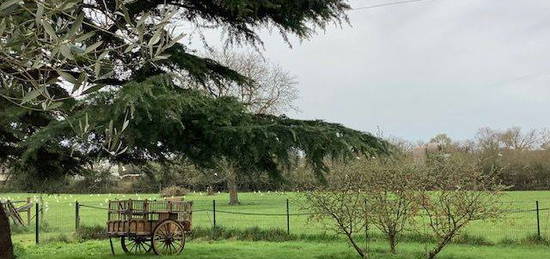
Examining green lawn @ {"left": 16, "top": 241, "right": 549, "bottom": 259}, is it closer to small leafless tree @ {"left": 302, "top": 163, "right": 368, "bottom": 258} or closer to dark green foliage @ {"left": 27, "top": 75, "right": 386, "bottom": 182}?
small leafless tree @ {"left": 302, "top": 163, "right": 368, "bottom": 258}

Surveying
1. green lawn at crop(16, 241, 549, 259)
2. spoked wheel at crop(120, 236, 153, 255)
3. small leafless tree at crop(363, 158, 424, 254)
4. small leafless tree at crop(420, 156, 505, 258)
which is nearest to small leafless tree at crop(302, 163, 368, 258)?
small leafless tree at crop(363, 158, 424, 254)

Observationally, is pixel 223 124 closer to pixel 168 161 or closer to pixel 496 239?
pixel 168 161

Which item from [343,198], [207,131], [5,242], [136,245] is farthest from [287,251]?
[207,131]

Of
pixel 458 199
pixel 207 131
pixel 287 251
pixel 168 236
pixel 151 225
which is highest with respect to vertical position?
pixel 207 131

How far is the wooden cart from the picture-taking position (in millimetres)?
12741

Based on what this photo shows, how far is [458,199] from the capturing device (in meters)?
10.5

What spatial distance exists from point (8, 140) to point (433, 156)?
840cm

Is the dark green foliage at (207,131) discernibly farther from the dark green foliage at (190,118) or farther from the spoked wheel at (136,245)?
the spoked wheel at (136,245)

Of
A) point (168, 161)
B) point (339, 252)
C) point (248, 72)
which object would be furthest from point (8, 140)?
point (248, 72)

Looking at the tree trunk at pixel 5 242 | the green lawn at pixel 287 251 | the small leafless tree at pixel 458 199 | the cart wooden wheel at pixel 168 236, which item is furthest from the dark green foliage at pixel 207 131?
the cart wooden wheel at pixel 168 236

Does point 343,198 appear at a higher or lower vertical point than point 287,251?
higher

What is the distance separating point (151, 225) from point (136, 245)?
109 centimetres

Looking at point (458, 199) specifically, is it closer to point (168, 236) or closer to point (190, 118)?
point (190, 118)

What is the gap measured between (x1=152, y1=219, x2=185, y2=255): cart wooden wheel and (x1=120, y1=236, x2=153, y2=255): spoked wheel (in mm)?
331
